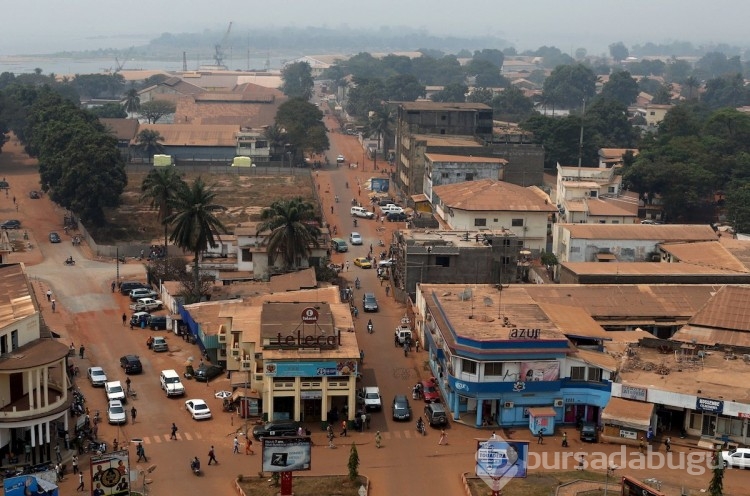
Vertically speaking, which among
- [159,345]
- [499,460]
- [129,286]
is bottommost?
[159,345]

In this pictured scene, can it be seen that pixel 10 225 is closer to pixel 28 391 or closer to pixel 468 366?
pixel 28 391

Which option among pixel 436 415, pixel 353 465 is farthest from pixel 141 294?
pixel 353 465

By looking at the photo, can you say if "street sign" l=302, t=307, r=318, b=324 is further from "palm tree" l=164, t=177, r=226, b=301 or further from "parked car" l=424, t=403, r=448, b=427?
"palm tree" l=164, t=177, r=226, b=301

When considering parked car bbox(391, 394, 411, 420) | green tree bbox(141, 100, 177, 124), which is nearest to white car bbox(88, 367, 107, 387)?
parked car bbox(391, 394, 411, 420)

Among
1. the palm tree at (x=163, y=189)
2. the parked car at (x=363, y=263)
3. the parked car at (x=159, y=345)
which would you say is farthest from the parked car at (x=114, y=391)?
the parked car at (x=363, y=263)

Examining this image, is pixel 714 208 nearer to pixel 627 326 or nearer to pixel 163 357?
pixel 627 326

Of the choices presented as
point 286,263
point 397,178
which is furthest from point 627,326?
point 397,178
